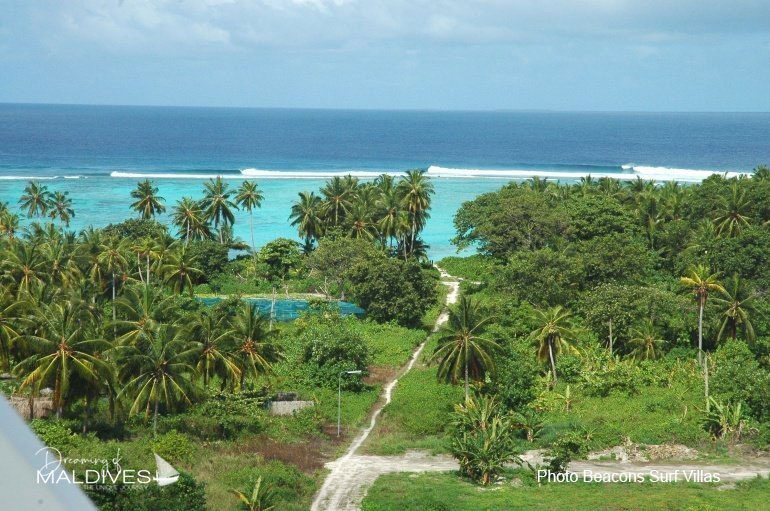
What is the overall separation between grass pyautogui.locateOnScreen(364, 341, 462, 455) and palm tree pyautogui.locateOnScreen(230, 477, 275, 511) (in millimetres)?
7505

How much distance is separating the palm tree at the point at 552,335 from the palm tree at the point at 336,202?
1062 inches

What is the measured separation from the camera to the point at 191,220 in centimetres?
6306

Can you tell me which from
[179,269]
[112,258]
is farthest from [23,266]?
[179,269]

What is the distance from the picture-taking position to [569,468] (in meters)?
29.8

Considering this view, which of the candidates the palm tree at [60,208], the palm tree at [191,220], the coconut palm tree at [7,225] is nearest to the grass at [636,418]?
the palm tree at [191,220]

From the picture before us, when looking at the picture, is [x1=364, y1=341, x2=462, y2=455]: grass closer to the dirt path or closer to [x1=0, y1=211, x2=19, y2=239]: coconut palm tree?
the dirt path

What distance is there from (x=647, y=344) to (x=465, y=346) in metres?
12.2

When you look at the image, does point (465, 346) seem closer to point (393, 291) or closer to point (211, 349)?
point (211, 349)

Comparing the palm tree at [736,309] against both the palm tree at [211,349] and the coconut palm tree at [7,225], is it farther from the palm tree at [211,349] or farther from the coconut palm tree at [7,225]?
the coconut palm tree at [7,225]

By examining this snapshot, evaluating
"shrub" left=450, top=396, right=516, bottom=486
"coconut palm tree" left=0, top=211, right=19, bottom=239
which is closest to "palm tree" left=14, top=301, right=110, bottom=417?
"shrub" left=450, top=396, right=516, bottom=486

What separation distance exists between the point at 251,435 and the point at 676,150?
536 feet

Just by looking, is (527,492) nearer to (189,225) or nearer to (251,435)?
(251,435)

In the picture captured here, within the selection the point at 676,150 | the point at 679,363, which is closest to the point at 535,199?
the point at 679,363

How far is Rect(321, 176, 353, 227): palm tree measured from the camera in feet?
207
